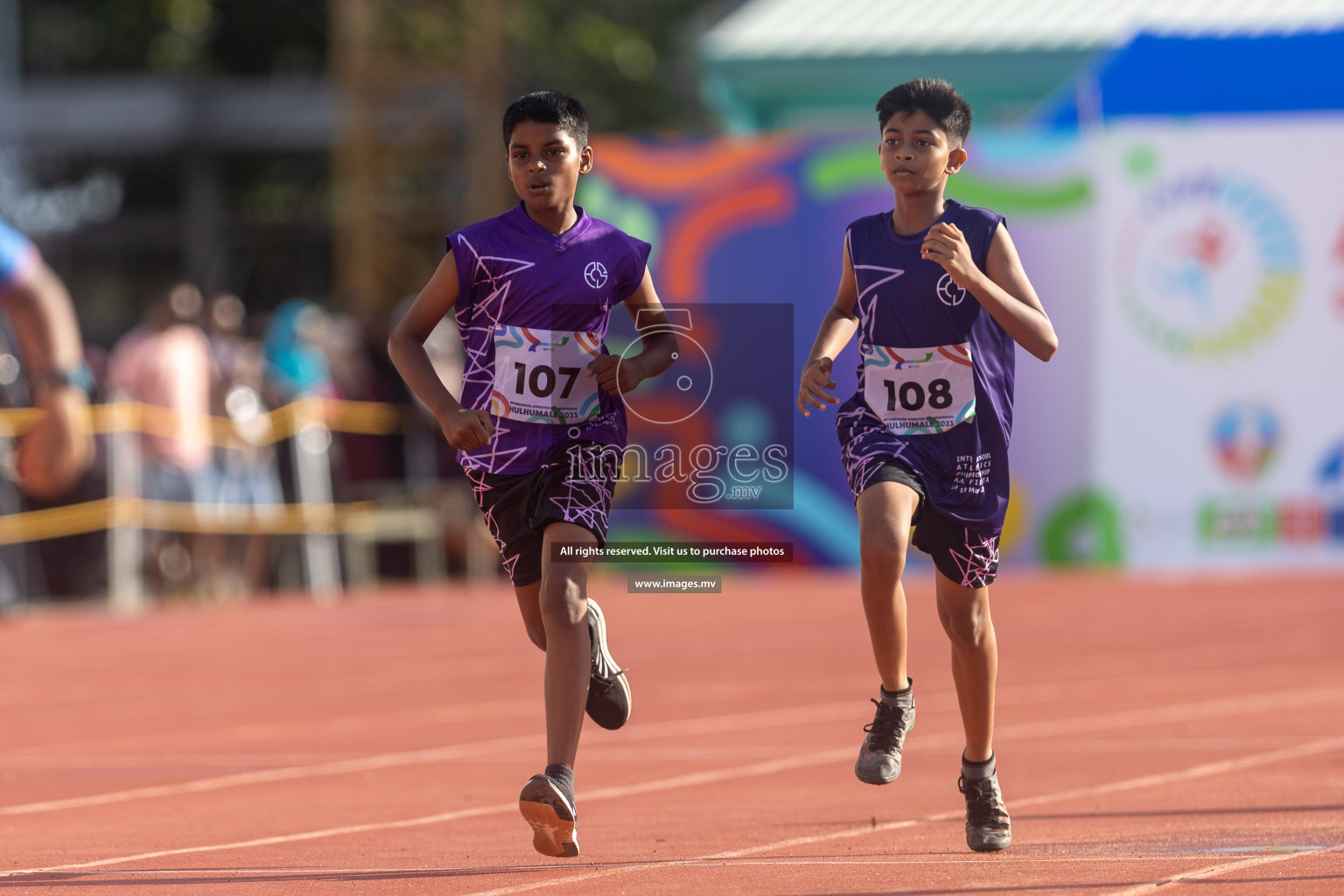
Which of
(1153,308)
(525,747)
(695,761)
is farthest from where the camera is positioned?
(1153,308)

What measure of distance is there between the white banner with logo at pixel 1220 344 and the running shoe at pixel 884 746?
9.74m

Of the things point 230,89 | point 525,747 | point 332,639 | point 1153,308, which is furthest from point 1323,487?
point 230,89

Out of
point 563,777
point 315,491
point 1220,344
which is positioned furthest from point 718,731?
point 1220,344

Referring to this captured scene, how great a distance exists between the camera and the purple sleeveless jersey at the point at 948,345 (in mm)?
4816

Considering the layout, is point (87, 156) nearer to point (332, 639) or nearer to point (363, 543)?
point (363, 543)

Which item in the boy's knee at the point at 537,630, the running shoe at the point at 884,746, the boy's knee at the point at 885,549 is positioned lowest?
the running shoe at the point at 884,746

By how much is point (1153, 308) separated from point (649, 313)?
991cm

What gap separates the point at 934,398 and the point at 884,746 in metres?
0.90

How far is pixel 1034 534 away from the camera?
14.5 m

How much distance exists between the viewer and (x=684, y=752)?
7.55 m

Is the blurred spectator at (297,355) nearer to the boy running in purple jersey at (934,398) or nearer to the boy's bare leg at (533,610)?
the boy's bare leg at (533,610)

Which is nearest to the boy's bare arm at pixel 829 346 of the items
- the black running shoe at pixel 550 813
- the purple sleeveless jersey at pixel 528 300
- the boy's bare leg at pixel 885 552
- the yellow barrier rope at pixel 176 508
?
the boy's bare leg at pixel 885 552

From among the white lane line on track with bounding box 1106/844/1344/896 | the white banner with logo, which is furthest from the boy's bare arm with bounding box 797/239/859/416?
the white banner with logo

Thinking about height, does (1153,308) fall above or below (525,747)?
above
